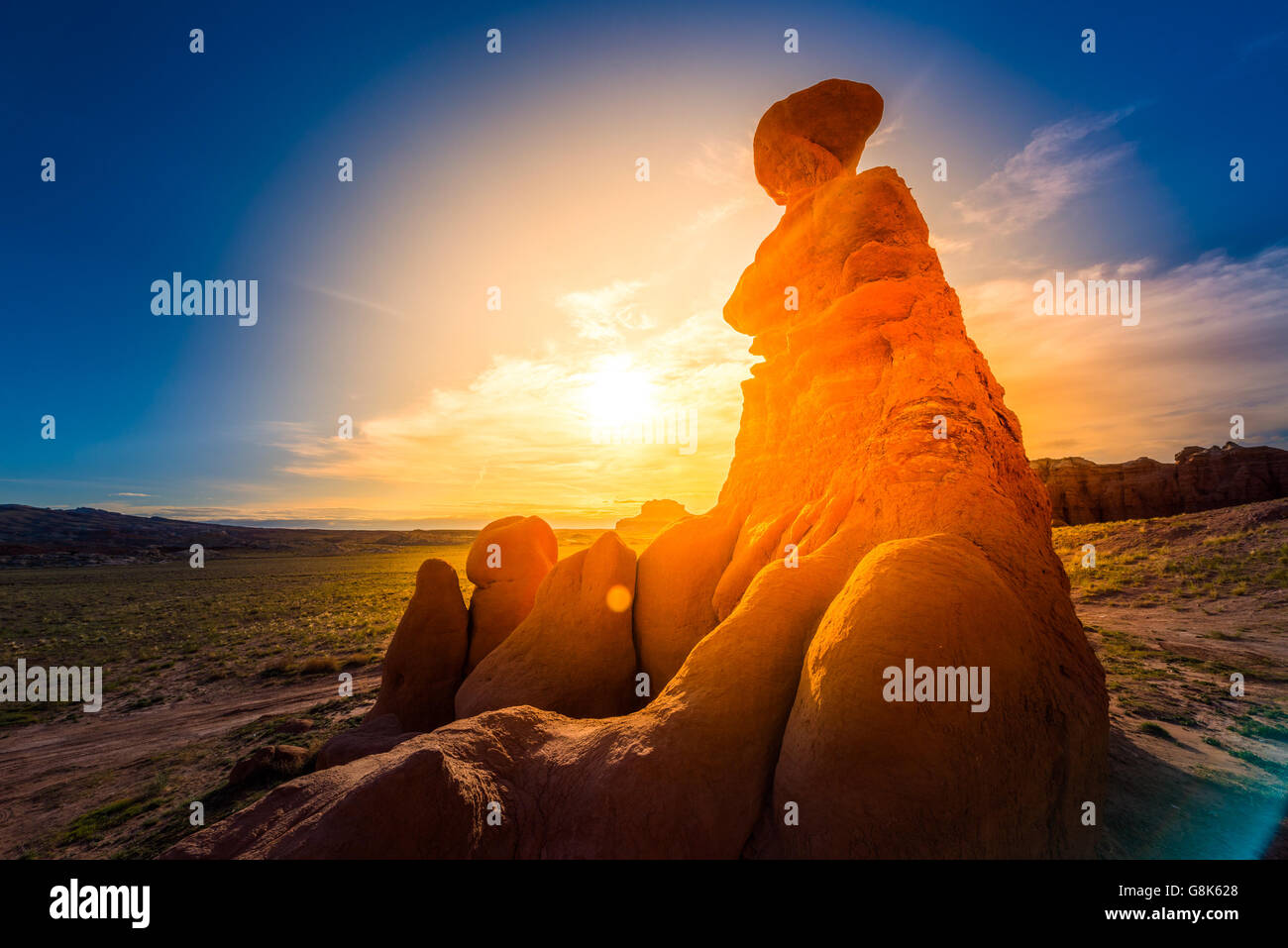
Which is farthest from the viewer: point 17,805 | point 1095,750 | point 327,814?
point 17,805

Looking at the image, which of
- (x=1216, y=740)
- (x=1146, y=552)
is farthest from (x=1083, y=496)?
(x=1216, y=740)

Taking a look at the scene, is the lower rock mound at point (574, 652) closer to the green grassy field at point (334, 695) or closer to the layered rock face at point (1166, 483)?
the green grassy field at point (334, 695)

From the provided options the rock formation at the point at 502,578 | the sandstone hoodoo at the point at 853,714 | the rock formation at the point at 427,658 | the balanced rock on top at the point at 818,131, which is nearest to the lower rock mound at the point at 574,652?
the rock formation at the point at 427,658

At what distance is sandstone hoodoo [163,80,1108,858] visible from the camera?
11.4 feet

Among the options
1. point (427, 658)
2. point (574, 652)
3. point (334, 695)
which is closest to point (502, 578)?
Result: point (427, 658)

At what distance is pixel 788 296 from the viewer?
950cm

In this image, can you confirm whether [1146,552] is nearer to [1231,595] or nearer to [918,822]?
[1231,595]

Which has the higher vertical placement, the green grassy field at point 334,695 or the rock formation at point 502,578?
the rock formation at point 502,578

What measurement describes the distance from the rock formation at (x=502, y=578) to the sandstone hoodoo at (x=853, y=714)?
5.86 m

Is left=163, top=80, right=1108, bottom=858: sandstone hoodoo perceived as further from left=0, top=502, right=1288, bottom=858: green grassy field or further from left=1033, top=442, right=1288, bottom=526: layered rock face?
left=1033, top=442, right=1288, bottom=526: layered rock face

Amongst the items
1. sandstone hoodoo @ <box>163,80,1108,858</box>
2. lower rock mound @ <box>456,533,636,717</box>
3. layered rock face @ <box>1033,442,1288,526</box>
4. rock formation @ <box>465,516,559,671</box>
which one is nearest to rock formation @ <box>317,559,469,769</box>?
rock formation @ <box>465,516,559,671</box>

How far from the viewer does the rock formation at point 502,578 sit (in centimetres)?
1110

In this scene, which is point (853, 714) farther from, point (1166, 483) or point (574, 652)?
point (1166, 483)
